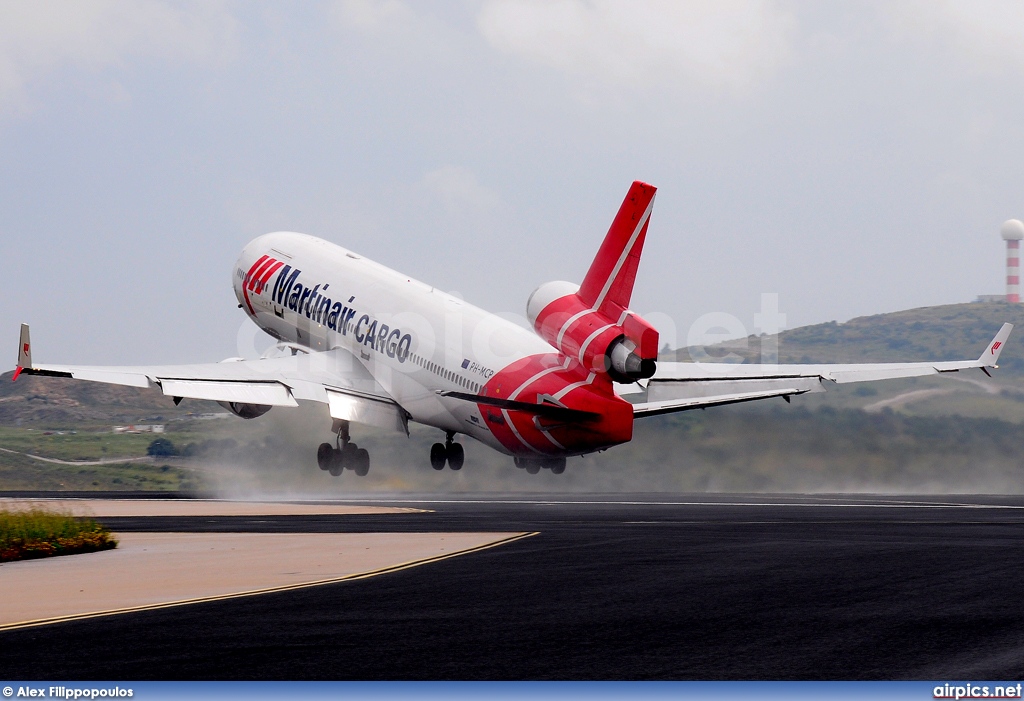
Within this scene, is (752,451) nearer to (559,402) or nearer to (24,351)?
(559,402)

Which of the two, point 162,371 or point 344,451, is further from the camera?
point 344,451

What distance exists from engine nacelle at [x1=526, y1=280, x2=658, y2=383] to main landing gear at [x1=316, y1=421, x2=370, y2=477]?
19.8 metres

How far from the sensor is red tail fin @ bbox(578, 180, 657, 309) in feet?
163

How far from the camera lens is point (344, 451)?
69125 millimetres

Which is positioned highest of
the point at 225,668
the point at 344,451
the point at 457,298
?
the point at 457,298

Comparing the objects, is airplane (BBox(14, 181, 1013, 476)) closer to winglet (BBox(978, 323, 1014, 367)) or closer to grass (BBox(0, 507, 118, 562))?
winglet (BBox(978, 323, 1014, 367))


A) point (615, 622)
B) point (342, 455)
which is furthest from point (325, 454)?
point (615, 622)

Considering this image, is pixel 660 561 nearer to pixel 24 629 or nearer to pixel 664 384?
pixel 24 629

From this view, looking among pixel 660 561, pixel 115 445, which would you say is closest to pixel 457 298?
pixel 660 561

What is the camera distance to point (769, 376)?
63.7 m

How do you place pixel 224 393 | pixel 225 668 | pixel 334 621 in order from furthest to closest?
pixel 224 393
pixel 334 621
pixel 225 668

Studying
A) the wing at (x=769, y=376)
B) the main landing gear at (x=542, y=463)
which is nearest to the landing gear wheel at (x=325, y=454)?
the main landing gear at (x=542, y=463)

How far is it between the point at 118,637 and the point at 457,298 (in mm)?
46984

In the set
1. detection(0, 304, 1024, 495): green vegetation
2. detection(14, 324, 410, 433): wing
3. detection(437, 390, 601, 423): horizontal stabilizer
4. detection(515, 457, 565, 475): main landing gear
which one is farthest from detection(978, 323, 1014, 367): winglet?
detection(14, 324, 410, 433): wing
